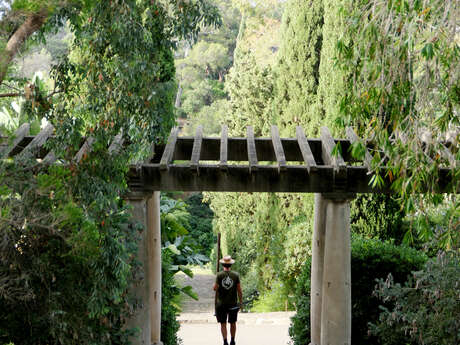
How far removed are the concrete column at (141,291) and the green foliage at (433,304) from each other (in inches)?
119

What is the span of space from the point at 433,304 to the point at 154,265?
161 inches

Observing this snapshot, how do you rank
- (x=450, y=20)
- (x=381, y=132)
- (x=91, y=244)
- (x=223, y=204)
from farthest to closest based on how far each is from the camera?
(x=223, y=204)
(x=91, y=244)
(x=381, y=132)
(x=450, y=20)

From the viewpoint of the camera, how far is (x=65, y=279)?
18.6ft

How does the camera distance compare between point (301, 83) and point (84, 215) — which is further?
point (301, 83)

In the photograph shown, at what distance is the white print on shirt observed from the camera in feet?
28.3

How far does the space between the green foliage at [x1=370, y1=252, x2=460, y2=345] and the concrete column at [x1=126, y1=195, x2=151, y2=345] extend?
3.03 m

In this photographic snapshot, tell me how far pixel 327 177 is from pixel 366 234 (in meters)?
5.26

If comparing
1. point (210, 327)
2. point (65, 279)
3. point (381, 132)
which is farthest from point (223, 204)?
point (381, 132)

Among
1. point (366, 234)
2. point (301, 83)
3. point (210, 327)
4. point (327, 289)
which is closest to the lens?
point (327, 289)

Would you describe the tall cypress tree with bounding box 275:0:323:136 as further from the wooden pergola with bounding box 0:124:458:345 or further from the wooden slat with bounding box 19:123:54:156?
the wooden slat with bounding box 19:123:54:156

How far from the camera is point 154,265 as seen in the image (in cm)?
865

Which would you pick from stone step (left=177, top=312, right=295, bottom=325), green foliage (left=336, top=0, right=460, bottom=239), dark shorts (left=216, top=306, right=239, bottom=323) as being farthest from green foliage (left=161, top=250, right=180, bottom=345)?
green foliage (left=336, top=0, right=460, bottom=239)

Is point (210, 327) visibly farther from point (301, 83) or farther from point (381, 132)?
point (381, 132)

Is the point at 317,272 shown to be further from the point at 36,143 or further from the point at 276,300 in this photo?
the point at 276,300
